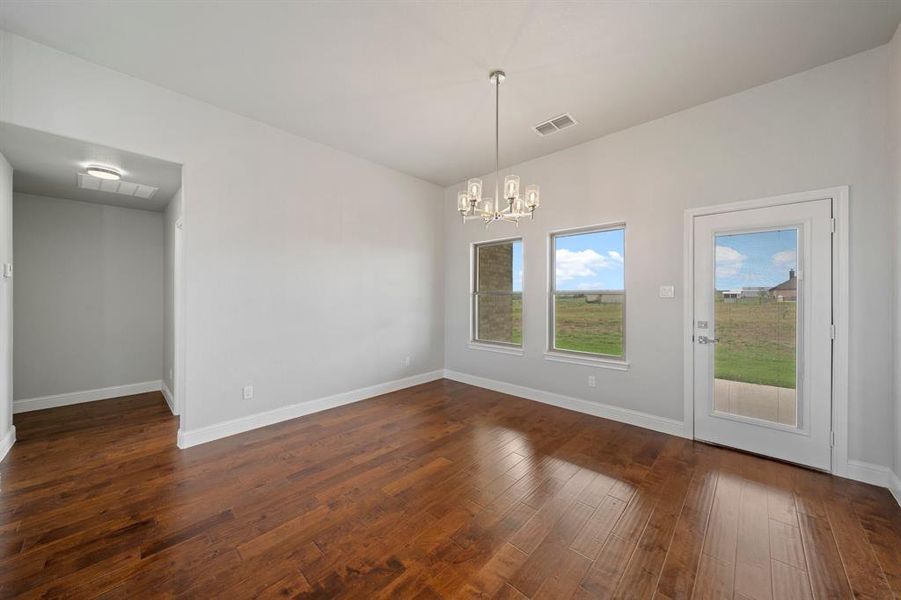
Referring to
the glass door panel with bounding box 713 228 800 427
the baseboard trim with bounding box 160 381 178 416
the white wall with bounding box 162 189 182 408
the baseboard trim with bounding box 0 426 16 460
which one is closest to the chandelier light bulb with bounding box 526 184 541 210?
the glass door panel with bounding box 713 228 800 427

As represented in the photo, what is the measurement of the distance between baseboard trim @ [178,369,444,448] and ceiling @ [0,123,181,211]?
2.48 m

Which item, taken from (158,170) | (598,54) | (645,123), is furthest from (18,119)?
(645,123)

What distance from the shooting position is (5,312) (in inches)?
113

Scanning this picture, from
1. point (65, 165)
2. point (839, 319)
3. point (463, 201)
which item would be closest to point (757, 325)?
point (839, 319)

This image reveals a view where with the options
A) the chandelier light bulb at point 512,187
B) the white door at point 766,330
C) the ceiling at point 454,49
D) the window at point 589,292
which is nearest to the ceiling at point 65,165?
the ceiling at point 454,49

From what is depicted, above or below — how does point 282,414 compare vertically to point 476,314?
below

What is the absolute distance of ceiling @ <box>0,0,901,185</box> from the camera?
6.98 ft

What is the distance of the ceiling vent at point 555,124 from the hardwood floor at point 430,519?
318cm

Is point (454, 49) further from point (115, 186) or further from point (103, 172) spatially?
point (115, 186)

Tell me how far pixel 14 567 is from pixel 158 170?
3.08m

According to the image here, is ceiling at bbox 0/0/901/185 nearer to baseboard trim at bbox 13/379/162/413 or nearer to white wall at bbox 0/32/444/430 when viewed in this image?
white wall at bbox 0/32/444/430

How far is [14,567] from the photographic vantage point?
66.4 inches

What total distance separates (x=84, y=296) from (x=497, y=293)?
18.2 feet

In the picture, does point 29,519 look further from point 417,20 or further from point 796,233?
point 796,233
